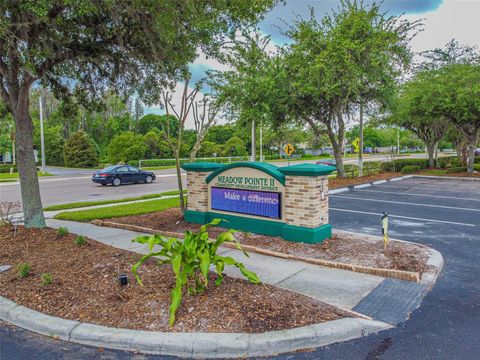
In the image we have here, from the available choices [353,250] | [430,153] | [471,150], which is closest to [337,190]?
[353,250]

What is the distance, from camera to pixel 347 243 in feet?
24.8

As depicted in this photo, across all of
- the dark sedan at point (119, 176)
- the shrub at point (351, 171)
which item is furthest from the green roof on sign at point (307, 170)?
the dark sedan at point (119, 176)

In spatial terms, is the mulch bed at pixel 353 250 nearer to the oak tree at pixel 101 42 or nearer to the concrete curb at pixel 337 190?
the oak tree at pixel 101 42

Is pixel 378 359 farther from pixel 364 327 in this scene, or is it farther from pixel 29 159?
pixel 29 159

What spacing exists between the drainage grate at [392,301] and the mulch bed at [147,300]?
1.43 feet

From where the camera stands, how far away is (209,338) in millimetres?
3750

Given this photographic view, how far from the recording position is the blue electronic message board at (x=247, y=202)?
8.09 meters

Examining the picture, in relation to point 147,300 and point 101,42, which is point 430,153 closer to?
point 101,42

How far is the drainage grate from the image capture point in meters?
4.47

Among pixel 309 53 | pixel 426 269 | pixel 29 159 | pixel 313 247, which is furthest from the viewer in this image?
pixel 309 53

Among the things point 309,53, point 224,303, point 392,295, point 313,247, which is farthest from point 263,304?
point 309,53

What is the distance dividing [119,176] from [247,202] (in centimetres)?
1736

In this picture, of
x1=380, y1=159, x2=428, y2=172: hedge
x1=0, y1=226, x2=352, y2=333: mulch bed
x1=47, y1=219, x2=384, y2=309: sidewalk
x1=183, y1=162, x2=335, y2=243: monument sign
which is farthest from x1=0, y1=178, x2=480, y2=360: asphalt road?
x1=380, y1=159, x2=428, y2=172: hedge

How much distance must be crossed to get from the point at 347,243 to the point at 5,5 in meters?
7.84
